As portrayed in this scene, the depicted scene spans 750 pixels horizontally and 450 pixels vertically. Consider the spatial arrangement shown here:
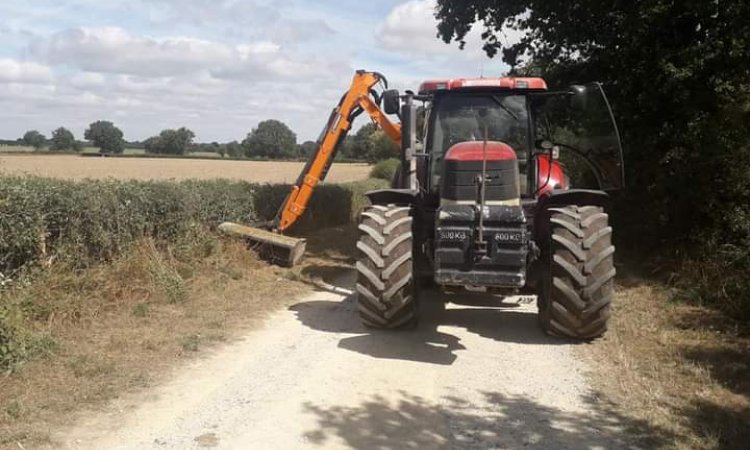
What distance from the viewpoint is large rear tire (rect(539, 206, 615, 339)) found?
19.1 ft

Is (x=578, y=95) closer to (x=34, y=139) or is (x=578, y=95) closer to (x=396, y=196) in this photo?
(x=396, y=196)

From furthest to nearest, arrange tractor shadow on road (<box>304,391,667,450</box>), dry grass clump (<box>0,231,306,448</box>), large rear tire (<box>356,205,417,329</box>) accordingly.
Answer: large rear tire (<box>356,205,417,329</box>), dry grass clump (<box>0,231,306,448</box>), tractor shadow on road (<box>304,391,667,450</box>)

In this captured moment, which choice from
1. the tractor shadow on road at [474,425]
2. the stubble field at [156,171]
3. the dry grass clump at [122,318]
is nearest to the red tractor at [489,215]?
the tractor shadow on road at [474,425]

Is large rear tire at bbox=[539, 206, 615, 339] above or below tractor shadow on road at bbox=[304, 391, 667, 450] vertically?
above

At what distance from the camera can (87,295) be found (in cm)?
681

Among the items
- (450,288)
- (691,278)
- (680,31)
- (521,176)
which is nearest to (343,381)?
(450,288)

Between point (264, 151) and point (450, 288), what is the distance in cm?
5660

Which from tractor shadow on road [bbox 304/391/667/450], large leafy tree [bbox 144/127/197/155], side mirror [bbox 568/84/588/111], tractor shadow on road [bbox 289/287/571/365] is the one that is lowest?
tractor shadow on road [bbox 304/391/667/450]

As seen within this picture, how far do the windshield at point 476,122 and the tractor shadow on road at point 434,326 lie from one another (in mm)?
1510

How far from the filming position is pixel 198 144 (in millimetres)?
62438

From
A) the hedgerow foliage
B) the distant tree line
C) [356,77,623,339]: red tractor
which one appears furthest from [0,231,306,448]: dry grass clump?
the distant tree line

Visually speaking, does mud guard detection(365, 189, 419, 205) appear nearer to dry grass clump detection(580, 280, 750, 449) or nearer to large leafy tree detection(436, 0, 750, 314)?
dry grass clump detection(580, 280, 750, 449)

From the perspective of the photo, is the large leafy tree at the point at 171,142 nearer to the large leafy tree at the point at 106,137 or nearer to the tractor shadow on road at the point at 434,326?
the large leafy tree at the point at 106,137

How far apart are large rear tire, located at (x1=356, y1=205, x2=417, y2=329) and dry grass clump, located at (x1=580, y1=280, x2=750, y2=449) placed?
5.69ft
